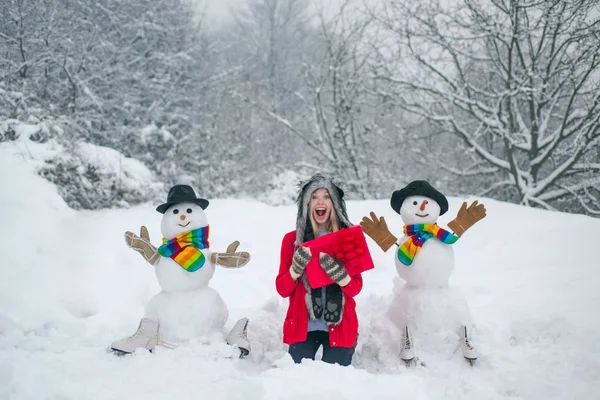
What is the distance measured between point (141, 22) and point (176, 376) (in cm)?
1115

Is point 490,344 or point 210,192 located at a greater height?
point 210,192

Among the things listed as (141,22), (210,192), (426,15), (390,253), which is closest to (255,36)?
(141,22)

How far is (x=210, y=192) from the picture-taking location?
39.4ft

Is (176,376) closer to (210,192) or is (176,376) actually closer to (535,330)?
(535,330)

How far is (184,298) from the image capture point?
2.55m

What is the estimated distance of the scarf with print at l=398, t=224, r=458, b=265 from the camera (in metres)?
2.63

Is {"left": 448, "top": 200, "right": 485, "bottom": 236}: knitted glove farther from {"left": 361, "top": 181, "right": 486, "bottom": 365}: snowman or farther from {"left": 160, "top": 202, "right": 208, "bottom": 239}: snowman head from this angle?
{"left": 160, "top": 202, "right": 208, "bottom": 239}: snowman head

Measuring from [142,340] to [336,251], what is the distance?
1.33 m

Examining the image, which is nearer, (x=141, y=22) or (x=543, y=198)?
(x=543, y=198)

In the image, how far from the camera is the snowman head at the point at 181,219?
8.64 ft

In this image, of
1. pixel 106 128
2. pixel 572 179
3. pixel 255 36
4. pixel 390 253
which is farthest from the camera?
pixel 255 36

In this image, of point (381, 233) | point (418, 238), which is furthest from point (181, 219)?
point (418, 238)

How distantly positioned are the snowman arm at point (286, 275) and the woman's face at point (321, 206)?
0.88 feet

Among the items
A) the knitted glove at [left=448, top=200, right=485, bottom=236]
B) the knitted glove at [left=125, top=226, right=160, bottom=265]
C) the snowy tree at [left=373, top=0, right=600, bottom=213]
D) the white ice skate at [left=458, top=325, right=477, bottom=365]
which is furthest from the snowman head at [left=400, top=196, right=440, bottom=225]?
the snowy tree at [left=373, top=0, right=600, bottom=213]
